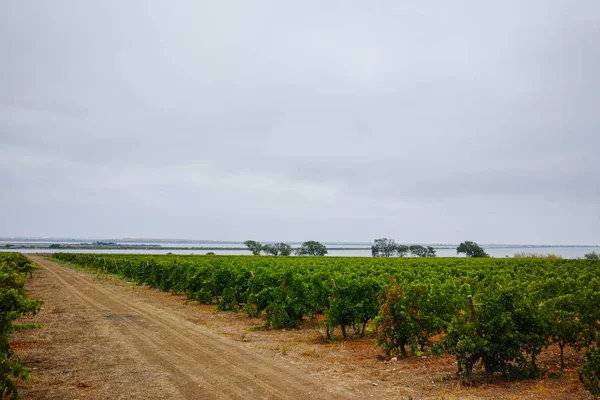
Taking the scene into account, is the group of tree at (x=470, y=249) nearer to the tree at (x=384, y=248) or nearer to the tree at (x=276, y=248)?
the tree at (x=384, y=248)

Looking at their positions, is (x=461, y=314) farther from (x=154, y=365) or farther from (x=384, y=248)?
(x=384, y=248)

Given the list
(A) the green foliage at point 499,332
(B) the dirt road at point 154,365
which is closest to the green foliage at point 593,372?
(A) the green foliage at point 499,332

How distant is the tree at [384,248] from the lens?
147 metres

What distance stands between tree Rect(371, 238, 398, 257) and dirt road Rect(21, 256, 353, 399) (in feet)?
449

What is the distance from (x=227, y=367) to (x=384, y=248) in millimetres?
144738

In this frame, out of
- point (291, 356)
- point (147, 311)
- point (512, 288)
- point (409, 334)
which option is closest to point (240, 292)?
point (147, 311)

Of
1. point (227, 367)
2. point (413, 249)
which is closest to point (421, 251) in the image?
point (413, 249)

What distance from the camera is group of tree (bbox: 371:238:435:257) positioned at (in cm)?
14050

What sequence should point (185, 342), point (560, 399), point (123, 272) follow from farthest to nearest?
point (123, 272), point (185, 342), point (560, 399)

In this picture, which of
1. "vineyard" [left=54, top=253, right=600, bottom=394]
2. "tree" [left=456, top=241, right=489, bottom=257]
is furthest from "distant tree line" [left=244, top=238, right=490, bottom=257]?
"vineyard" [left=54, top=253, right=600, bottom=394]

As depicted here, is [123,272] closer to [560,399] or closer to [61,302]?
[61,302]

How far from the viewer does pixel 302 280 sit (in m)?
17.0

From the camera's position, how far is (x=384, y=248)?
149500mm

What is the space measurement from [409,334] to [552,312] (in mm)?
3727
